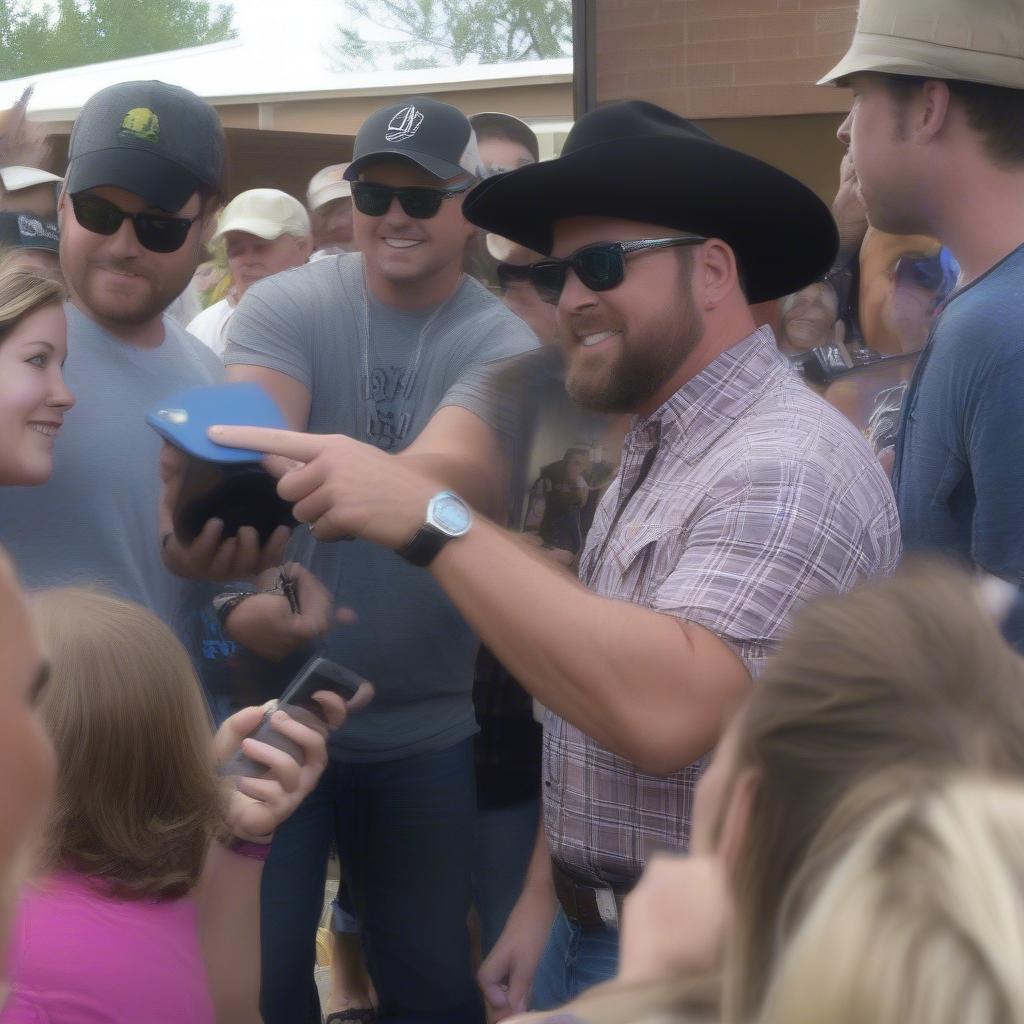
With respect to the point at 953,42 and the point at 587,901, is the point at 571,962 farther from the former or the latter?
the point at 953,42

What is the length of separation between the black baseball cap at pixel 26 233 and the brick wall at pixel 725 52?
2989 millimetres

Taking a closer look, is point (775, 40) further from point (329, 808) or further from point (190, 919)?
point (190, 919)

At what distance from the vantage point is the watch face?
177cm

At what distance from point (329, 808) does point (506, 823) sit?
43cm

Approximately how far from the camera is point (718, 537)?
1716mm

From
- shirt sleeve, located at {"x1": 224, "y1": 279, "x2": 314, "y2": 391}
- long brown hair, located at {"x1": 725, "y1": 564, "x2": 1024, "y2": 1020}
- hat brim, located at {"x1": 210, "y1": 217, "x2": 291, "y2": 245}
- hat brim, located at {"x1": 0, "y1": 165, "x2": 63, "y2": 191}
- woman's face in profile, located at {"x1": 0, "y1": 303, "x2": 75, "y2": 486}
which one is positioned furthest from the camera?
hat brim, located at {"x1": 210, "y1": 217, "x2": 291, "y2": 245}

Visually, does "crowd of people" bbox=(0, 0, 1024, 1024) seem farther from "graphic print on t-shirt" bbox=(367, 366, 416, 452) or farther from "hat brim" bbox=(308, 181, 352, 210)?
"hat brim" bbox=(308, 181, 352, 210)

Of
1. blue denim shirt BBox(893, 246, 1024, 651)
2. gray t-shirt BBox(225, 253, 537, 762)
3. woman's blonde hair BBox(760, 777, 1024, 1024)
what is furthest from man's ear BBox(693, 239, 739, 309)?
woman's blonde hair BBox(760, 777, 1024, 1024)

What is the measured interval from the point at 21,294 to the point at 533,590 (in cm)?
110

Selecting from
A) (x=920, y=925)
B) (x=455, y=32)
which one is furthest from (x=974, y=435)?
(x=455, y=32)

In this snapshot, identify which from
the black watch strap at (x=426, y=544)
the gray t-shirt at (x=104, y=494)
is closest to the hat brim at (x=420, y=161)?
the gray t-shirt at (x=104, y=494)

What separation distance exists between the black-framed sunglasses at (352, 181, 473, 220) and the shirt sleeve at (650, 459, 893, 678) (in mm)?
1434

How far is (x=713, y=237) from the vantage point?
2.03 meters

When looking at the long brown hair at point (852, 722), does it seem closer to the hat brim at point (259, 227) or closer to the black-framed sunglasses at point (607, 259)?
the black-framed sunglasses at point (607, 259)
